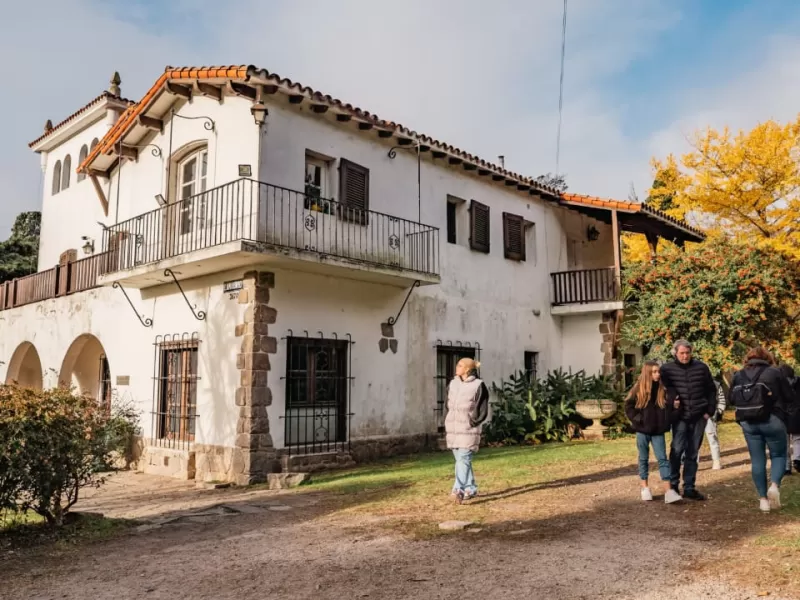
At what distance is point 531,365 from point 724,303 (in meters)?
4.83

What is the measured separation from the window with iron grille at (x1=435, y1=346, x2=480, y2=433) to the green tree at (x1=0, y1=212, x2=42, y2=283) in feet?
57.4

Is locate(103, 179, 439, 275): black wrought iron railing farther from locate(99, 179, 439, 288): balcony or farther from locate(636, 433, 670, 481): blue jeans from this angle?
locate(636, 433, 670, 481): blue jeans

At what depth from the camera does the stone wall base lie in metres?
11.6

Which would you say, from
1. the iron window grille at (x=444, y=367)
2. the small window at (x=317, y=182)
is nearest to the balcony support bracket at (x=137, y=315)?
the small window at (x=317, y=182)

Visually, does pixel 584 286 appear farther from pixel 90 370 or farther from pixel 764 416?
pixel 90 370

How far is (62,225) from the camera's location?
18.7m

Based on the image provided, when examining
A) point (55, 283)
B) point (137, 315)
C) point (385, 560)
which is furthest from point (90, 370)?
point (385, 560)

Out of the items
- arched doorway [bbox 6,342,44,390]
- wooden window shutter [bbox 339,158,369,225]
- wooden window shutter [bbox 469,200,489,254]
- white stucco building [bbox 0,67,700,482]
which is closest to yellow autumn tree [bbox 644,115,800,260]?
white stucco building [bbox 0,67,700,482]

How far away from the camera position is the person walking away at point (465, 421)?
771 cm

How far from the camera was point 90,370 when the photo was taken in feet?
55.6

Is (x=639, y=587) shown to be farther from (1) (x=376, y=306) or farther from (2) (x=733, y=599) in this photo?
(1) (x=376, y=306)

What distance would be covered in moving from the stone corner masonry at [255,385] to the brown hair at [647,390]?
5882 mm

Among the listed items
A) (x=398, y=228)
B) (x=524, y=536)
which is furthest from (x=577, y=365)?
(x=524, y=536)

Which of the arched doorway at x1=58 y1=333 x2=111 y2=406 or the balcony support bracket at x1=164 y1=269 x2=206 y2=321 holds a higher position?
the balcony support bracket at x1=164 y1=269 x2=206 y2=321
